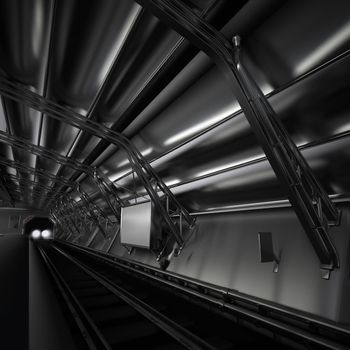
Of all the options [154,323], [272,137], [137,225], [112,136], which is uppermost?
[112,136]

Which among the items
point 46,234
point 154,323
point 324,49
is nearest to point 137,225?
point 154,323

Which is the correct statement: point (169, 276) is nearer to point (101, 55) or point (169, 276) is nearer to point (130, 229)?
point (130, 229)

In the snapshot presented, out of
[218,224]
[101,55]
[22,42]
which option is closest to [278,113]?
[101,55]

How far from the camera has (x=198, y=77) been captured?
4305 millimetres

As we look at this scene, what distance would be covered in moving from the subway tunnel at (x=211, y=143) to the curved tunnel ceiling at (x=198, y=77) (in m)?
0.02

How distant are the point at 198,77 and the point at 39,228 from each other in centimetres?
3739

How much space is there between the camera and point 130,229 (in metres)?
8.71

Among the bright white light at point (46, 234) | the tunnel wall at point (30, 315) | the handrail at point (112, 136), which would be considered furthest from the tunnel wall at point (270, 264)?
the bright white light at point (46, 234)

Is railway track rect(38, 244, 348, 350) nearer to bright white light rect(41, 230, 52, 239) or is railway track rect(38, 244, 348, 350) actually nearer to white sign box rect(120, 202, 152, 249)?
white sign box rect(120, 202, 152, 249)

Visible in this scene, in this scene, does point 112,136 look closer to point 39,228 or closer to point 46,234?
point 39,228

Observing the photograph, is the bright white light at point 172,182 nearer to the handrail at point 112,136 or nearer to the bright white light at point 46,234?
the handrail at point 112,136

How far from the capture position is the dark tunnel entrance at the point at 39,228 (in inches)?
1355

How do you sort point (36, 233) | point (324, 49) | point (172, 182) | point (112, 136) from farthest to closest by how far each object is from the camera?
point (36, 233) → point (172, 182) → point (112, 136) → point (324, 49)

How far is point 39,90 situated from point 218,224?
4.82m
